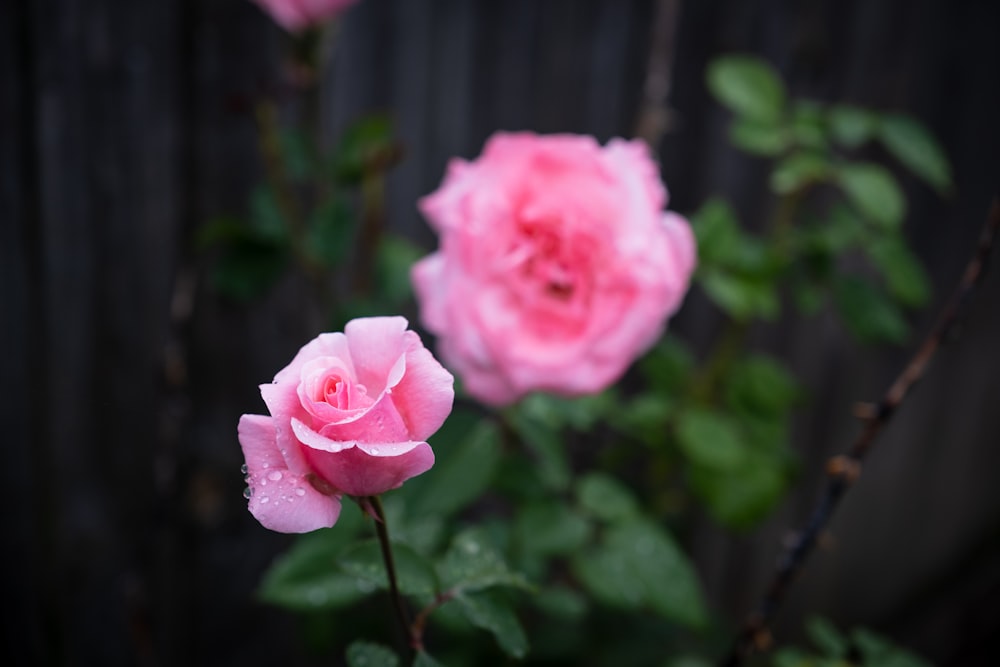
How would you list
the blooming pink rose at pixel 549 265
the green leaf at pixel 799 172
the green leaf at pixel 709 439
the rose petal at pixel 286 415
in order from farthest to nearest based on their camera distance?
the green leaf at pixel 709 439, the green leaf at pixel 799 172, the blooming pink rose at pixel 549 265, the rose petal at pixel 286 415

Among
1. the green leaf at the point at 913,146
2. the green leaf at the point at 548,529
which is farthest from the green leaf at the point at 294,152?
the green leaf at the point at 913,146

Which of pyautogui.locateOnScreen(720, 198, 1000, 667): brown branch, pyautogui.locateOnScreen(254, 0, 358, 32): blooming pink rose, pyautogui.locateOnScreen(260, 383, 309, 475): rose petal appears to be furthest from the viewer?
pyautogui.locateOnScreen(254, 0, 358, 32): blooming pink rose

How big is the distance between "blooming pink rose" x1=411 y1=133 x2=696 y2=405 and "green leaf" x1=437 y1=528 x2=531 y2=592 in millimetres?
202

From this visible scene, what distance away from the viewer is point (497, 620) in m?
0.46

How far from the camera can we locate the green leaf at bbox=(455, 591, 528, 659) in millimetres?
452

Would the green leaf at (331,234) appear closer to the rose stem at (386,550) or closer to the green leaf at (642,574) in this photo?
the green leaf at (642,574)

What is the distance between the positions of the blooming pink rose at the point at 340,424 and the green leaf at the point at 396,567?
81 millimetres

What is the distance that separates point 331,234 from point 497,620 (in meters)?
0.61

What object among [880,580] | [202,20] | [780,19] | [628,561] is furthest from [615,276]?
[880,580]

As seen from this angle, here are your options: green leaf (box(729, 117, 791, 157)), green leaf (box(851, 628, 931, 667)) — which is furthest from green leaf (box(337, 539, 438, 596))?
green leaf (box(729, 117, 791, 157))

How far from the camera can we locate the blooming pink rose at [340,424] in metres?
0.36

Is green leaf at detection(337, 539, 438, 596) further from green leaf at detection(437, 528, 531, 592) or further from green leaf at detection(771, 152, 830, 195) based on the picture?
green leaf at detection(771, 152, 830, 195)

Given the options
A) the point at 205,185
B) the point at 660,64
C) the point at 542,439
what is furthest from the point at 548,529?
the point at 660,64

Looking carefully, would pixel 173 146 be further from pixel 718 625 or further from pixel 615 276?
pixel 718 625
